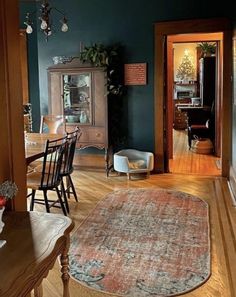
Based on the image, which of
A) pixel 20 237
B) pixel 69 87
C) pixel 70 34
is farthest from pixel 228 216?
pixel 70 34

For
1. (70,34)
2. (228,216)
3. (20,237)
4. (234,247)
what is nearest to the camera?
(20,237)

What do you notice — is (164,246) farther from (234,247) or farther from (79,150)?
(79,150)

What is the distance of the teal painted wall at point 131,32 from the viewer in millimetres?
Answer: 5684

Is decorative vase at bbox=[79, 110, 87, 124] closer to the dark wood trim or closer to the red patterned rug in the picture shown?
the red patterned rug

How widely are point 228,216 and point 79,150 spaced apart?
301 cm

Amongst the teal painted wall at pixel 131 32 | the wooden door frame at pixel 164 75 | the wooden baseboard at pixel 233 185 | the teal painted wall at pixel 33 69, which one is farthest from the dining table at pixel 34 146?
the teal painted wall at pixel 33 69

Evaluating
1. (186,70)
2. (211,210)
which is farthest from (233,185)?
(186,70)

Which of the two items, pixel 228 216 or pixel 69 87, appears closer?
pixel 228 216

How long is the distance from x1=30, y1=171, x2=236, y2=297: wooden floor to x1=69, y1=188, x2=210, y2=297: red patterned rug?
0.07m

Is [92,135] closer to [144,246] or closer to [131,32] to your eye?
[131,32]

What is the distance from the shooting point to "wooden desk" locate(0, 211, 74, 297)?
1348mm

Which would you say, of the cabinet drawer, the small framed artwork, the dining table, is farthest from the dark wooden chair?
the dining table

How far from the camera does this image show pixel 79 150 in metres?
6.34

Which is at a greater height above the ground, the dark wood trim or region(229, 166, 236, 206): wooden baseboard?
the dark wood trim
